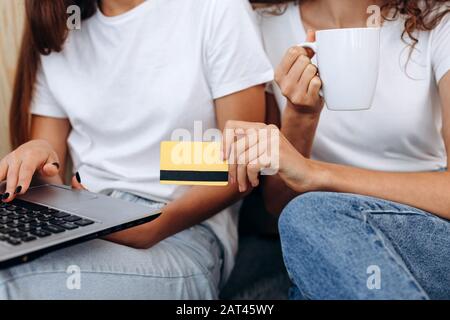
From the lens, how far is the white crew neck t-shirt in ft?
3.31

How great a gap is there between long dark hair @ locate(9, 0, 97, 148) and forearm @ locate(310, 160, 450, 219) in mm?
556

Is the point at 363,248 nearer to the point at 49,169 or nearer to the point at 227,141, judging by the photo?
the point at 227,141

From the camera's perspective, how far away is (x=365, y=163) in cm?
106

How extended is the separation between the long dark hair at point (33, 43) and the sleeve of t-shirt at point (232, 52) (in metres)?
0.26

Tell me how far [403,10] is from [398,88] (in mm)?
141

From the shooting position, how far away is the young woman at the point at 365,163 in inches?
27.6

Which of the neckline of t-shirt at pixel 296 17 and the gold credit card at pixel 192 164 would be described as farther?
the neckline of t-shirt at pixel 296 17

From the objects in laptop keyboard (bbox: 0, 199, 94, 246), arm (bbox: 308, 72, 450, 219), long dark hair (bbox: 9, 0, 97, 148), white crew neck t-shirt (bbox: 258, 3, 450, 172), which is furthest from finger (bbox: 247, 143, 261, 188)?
long dark hair (bbox: 9, 0, 97, 148)

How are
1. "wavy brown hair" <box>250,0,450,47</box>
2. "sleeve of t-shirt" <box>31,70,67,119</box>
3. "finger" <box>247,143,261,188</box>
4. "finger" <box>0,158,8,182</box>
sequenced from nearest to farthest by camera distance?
"finger" <box>247,143,261,188</box> → "finger" <box>0,158,8,182</box> → "wavy brown hair" <box>250,0,450,47</box> → "sleeve of t-shirt" <box>31,70,67,119</box>

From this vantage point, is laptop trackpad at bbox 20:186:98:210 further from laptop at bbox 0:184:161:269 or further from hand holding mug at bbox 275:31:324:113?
hand holding mug at bbox 275:31:324:113

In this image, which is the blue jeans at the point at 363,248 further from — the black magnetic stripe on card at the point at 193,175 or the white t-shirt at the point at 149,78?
the white t-shirt at the point at 149,78

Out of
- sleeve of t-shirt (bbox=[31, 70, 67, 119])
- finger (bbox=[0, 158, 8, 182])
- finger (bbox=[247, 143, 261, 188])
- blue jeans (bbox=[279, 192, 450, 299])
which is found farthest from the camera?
sleeve of t-shirt (bbox=[31, 70, 67, 119])

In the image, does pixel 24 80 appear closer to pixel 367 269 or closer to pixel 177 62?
pixel 177 62

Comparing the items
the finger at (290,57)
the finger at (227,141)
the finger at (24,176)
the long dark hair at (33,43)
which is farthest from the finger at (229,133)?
the long dark hair at (33,43)
